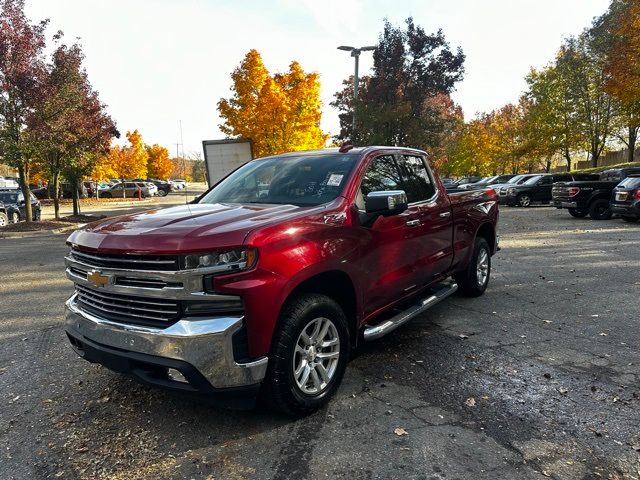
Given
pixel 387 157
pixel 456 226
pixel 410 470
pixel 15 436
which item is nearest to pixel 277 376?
pixel 410 470

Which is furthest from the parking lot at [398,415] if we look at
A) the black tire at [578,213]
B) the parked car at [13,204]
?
the parked car at [13,204]

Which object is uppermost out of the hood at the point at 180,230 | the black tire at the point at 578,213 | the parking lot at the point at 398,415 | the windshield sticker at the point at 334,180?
the windshield sticker at the point at 334,180

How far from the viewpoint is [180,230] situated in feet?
8.82

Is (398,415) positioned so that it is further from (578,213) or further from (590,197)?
(578,213)

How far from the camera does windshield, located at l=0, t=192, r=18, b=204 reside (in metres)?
16.3

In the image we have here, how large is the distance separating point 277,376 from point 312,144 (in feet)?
71.5

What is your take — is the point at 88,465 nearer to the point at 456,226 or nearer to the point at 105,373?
the point at 105,373

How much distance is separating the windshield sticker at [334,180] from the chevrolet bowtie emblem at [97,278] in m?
1.78

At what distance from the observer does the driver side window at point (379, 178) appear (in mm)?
3756

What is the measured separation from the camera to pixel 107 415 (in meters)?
3.19

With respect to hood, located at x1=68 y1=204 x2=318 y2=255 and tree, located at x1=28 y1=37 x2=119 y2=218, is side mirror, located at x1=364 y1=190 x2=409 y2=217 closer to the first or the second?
hood, located at x1=68 y1=204 x2=318 y2=255

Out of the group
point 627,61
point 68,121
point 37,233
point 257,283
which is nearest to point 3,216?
point 37,233

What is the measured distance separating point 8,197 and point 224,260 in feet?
57.5

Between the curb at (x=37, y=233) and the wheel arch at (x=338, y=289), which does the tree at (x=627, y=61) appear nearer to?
the wheel arch at (x=338, y=289)
